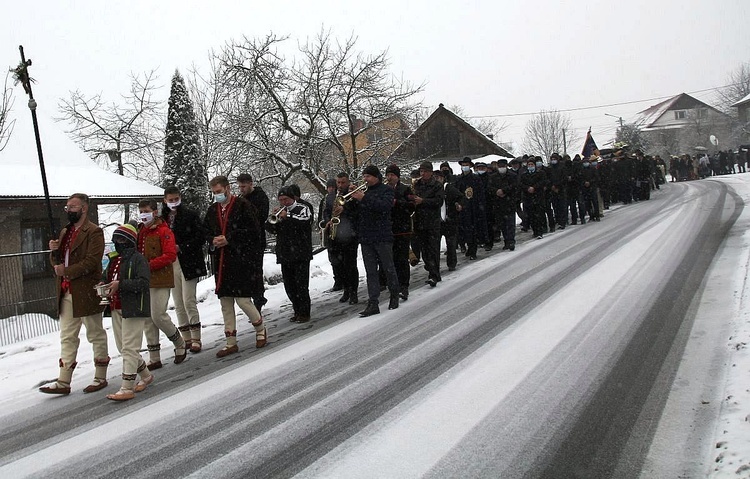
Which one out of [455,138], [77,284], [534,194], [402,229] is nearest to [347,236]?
[402,229]

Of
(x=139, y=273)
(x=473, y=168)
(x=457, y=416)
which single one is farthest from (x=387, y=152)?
(x=457, y=416)

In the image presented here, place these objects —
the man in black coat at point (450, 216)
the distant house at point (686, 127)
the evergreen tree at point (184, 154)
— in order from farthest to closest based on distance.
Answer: the distant house at point (686, 127) < the evergreen tree at point (184, 154) < the man in black coat at point (450, 216)

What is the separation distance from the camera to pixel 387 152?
917 inches

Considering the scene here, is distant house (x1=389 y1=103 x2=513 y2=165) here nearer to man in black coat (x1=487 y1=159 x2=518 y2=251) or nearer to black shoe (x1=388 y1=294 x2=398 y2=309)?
man in black coat (x1=487 y1=159 x2=518 y2=251)

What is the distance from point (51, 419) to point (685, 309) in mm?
6605

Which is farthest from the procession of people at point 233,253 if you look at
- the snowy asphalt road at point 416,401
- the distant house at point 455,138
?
the distant house at point 455,138

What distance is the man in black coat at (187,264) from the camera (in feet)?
24.4

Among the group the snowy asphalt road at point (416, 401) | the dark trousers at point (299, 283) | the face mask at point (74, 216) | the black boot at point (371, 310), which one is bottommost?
the snowy asphalt road at point (416, 401)

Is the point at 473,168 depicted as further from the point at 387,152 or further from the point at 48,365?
the point at 48,365

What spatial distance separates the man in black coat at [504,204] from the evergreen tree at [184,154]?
19363 millimetres

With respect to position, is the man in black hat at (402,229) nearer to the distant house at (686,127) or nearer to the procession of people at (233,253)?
the procession of people at (233,253)

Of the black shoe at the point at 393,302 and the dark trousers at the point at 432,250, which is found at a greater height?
the dark trousers at the point at 432,250

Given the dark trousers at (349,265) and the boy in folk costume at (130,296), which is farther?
the dark trousers at (349,265)

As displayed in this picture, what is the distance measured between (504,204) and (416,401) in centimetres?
979
